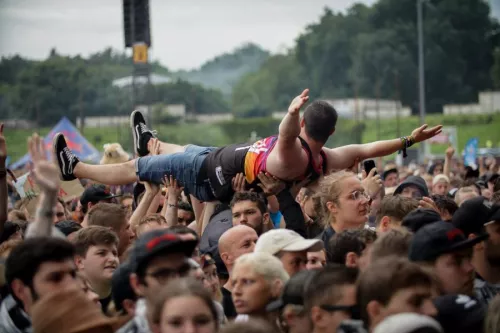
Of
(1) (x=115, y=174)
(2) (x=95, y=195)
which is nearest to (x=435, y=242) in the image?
(1) (x=115, y=174)

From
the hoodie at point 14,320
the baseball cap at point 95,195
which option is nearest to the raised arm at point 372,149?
the baseball cap at point 95,195

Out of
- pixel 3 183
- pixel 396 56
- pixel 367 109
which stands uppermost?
pixel 396 56

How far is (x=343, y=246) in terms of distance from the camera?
830cm

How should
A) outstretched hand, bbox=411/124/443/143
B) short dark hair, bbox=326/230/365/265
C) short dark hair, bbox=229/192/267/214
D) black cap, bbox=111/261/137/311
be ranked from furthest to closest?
outstretched hand, bbox=411/124/443/143 < short dark hair, bbox=229/192/267/214 < short dark hair, bbox=326/230/365/265 < black cap, bbox=111/261/137/311

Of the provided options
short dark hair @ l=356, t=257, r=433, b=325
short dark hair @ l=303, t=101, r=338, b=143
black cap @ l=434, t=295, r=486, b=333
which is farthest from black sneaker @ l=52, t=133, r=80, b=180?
short dark hair @ l=356, t=257, r=433, b=325

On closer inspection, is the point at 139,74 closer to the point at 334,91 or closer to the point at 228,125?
the point at 228,125

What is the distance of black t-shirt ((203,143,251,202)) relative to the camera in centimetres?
1063

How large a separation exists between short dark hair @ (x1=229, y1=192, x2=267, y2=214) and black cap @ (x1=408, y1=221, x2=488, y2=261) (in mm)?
2972

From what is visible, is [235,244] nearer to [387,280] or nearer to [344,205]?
[344,205]

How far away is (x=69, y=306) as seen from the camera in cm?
633

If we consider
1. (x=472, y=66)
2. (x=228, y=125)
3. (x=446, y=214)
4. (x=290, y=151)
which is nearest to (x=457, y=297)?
(x=290, y=151)

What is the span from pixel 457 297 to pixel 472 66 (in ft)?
377

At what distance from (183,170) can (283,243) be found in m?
2.96

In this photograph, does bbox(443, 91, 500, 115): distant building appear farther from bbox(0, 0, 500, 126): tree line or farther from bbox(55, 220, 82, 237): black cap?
bbox(55, 220, 82, 237): black cap
